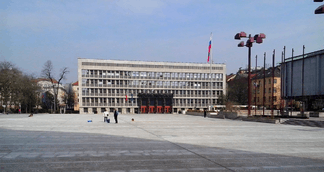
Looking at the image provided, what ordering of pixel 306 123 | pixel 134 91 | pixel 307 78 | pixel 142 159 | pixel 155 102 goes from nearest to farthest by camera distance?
1. pixel 142 159
2. pixel 306 123
3. pixel 307 78
4. pixel 134 91
5. pixel 155 102

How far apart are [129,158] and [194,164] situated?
2.39 meters

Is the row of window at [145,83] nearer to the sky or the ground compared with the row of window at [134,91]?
nearer to the sky

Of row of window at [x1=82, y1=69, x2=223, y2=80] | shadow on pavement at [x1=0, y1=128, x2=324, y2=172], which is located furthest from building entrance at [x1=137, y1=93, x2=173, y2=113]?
shadow on pavement at [x1=0, y1=128, x2=324, y2=172]

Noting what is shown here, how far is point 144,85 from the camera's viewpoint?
98875mm

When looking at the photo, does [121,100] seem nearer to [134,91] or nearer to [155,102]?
[134,91]

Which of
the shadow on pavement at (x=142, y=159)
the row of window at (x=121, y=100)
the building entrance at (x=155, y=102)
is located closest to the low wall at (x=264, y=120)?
the shadow on pavement at (x=142, y=159)

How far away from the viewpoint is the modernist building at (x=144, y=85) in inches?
3693

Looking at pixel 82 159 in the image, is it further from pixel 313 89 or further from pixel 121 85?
pixel 121 85

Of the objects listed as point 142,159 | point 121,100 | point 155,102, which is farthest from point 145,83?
point 142,159

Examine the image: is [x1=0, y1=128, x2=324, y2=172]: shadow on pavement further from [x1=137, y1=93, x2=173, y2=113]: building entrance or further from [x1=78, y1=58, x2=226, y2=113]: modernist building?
[x1=137, y1=93, x2=173, y2=113]: building entrance

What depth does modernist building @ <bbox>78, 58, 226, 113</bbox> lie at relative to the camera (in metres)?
93.8

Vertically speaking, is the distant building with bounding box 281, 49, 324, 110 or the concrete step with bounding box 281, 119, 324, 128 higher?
the distant building with bounding box 281, 49, 324, 110

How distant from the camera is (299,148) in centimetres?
1399

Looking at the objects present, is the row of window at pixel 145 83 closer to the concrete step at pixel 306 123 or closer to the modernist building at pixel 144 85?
the modernist building at pixel 144 85
